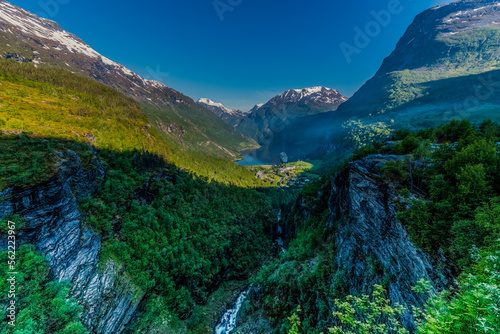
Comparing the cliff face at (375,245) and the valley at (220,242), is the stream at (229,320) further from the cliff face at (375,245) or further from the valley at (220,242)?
the cliff face at (375,245)

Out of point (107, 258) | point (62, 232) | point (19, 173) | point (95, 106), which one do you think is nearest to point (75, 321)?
point (107, 258)

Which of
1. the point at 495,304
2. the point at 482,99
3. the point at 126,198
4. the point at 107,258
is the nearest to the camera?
the point at 495,304

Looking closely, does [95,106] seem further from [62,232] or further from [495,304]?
[495,304]

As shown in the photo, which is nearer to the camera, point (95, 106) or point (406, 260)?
point (406, 260)

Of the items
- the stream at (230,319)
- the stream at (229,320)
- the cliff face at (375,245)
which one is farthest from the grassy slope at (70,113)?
the cliff face at (375,245)

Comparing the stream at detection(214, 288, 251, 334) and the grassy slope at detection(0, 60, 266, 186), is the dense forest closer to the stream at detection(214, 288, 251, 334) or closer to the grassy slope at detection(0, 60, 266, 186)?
the grassy slope at detection(0, 60, 266, 186)

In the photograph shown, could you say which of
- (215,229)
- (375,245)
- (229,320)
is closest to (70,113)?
(215,229)
